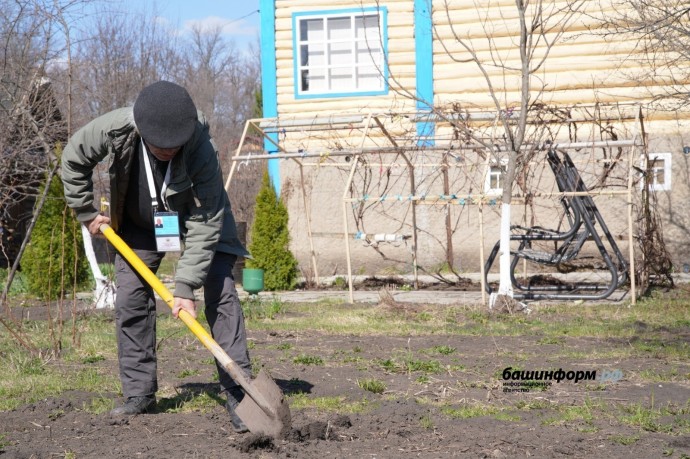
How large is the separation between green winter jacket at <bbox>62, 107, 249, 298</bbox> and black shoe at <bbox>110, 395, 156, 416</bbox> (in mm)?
808

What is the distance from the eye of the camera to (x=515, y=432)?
4.33 metres

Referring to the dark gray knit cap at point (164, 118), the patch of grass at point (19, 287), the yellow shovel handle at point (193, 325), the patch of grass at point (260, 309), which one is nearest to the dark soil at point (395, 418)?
the yellow shovel handle at point (193, 325)

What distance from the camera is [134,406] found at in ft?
16.0

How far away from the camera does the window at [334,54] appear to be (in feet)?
46.6

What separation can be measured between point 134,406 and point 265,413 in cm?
98

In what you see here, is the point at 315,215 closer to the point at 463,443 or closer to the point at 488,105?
the point at 488,105

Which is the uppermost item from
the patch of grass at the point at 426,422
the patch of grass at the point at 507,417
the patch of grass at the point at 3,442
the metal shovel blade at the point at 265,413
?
the metal shovel blade at the point at 265,413

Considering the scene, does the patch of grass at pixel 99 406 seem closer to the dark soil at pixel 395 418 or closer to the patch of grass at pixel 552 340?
the dark soil at pixel 395 418

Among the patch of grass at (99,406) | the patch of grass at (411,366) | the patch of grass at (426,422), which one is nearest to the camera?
the patch of grass at (426,422)

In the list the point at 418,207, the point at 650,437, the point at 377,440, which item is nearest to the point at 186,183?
the point at 377,440

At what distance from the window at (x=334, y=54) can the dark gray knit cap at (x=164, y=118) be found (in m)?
10.0

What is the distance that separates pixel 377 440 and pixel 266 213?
8.78 meters

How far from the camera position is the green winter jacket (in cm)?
452

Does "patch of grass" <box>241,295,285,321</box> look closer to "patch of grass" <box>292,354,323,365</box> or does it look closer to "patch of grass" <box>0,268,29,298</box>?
"patch of grass" <box>292,354,323,365</box>
